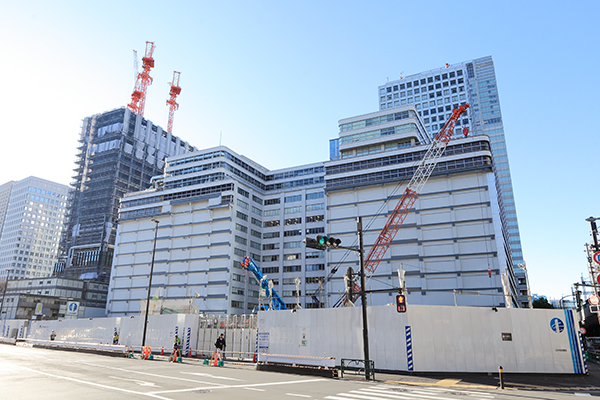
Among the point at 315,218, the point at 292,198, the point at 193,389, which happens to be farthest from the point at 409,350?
the point at 292,198

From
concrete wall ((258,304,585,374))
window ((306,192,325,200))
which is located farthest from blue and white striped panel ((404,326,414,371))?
window ((306,192,325,200))

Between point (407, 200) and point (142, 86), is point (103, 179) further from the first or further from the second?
point (407, 200)

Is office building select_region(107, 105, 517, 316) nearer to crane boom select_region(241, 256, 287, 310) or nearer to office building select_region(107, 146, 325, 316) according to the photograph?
office building select_region(107, 146, 325, 316)

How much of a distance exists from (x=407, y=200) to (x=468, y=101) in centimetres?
9496

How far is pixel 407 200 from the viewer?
70062mm

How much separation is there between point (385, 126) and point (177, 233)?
5318cm

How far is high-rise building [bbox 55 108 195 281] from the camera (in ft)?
414

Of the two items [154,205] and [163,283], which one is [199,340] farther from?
[154,205]

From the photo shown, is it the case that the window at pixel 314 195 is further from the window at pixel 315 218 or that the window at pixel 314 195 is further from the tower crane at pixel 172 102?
the tower crane at pixel 172 102

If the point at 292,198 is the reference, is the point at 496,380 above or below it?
below

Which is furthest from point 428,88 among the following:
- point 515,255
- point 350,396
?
point 350,396

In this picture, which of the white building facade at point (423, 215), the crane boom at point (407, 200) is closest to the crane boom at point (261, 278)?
the white building facade at point (423, 215)

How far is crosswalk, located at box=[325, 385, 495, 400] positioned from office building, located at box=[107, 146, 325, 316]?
225ft

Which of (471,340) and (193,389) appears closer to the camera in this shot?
(193,389)
